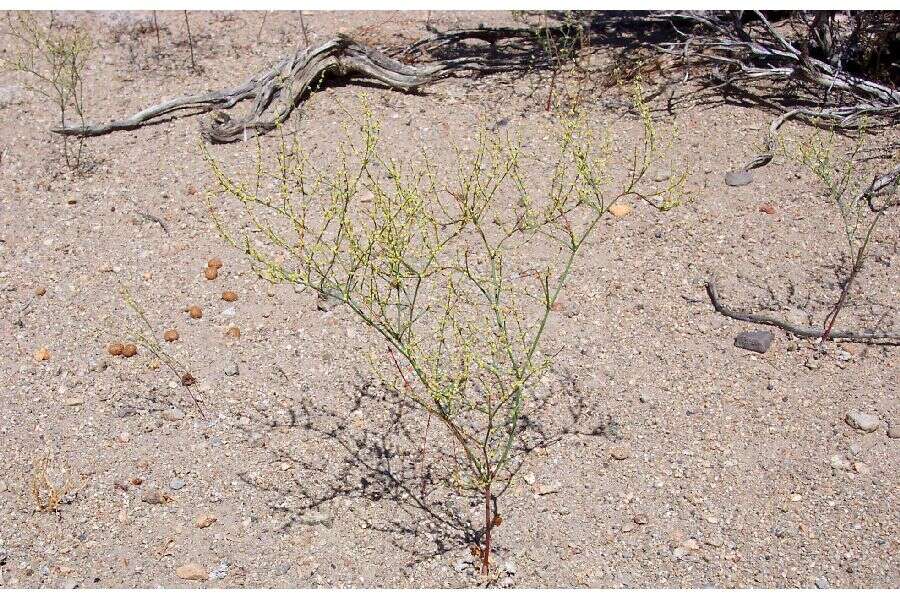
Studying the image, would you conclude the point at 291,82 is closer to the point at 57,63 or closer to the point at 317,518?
the point at 57,63

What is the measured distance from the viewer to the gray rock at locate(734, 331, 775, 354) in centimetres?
373

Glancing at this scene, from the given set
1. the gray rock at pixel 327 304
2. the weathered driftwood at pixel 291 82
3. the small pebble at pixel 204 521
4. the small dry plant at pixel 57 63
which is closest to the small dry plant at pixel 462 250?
the gray rock at pixel 327 304

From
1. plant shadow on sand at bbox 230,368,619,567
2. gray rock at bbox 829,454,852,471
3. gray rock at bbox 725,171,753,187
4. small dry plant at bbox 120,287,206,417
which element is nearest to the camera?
plant shadow on sand at bbox 230,368,619,567

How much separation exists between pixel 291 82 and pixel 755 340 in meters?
2.94

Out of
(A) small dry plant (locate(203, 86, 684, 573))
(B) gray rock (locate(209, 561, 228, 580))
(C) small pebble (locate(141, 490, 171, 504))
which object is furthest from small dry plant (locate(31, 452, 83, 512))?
(A) small dry plant (locate(203, 86, 684, 573))

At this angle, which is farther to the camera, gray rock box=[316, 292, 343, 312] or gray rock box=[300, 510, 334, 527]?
gray rock box=[316, 292, 343, 312]

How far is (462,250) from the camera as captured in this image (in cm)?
430

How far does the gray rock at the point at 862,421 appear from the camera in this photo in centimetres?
336

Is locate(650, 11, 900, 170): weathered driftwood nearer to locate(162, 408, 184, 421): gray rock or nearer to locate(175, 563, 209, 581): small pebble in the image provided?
locate(162, 408, 184, 421): gray rock

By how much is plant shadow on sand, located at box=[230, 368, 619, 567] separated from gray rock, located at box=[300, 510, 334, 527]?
13 mm

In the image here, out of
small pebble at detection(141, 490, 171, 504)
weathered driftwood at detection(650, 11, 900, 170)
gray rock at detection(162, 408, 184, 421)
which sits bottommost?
small pebble at detection(141, 490, 171, 504)

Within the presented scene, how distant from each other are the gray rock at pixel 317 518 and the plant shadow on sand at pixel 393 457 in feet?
0.04

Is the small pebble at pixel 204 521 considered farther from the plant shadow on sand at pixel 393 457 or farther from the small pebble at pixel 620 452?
the small pebble at pixel 620 452

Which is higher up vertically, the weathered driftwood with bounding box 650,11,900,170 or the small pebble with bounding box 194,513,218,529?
the weathered driftwood with bounding box 650,11,900,170
